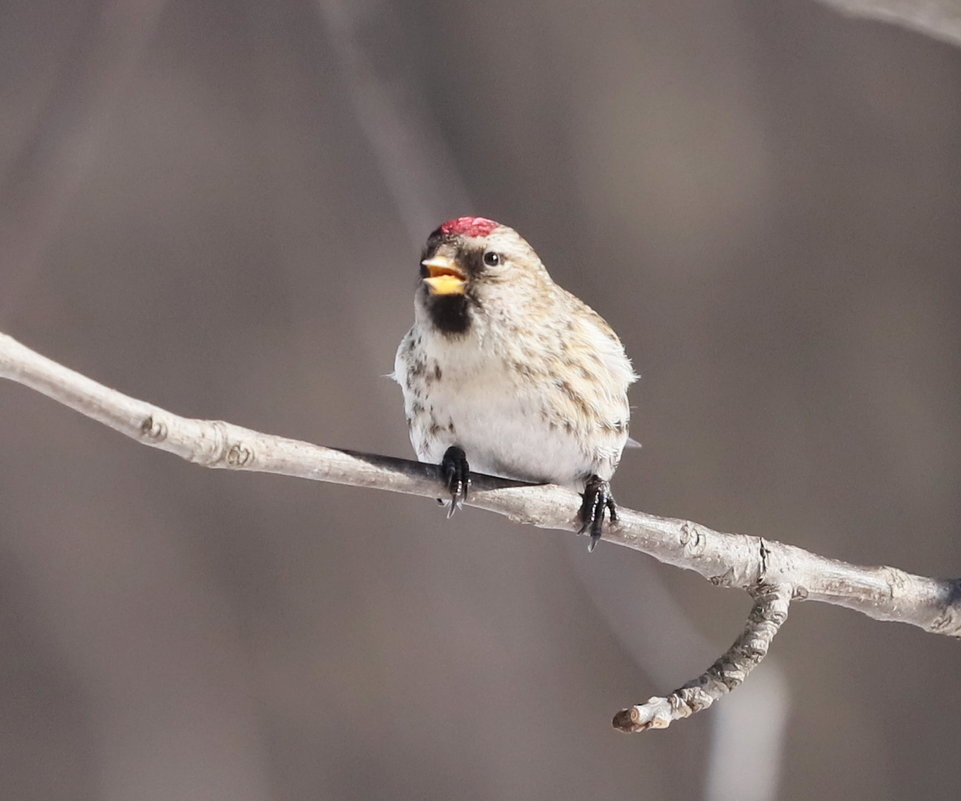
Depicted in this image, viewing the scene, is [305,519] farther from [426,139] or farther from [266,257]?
[426,139]

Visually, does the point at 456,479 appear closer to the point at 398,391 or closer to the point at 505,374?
the point at 505,374

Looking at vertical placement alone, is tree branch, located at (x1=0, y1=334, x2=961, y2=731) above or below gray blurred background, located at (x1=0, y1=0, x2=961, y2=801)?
below

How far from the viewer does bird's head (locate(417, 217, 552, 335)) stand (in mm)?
1445

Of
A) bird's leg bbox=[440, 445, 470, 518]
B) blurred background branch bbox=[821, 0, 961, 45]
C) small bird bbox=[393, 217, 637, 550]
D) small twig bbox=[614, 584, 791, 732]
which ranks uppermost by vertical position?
blurred background branch bbox=[821, 0, 961, 45]

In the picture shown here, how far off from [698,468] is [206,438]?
2.32 metres

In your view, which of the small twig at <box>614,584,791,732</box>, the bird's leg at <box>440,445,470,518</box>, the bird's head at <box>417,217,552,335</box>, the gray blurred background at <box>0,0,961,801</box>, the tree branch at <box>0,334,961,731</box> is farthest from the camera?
the gray blurred background at <box>0,0,961,801</box>

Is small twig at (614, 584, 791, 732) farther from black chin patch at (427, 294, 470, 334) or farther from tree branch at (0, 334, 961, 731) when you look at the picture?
black chin patch at (427, 294, 470, 334)

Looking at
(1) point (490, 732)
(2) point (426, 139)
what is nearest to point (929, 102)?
(2) point (426, 139)

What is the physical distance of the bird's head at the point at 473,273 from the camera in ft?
4.74

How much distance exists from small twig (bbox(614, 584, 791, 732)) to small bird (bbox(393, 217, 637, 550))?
203mm

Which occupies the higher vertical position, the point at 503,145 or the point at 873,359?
the point at 503,145

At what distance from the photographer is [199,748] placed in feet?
9.91

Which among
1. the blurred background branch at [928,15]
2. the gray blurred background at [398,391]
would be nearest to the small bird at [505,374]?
the blurred background branch at [928,15]

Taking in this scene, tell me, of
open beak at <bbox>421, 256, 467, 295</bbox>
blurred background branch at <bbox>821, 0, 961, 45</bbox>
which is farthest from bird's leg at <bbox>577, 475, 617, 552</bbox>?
blurred background branch at <bbox>821, 0, 961, 45</bbox>
